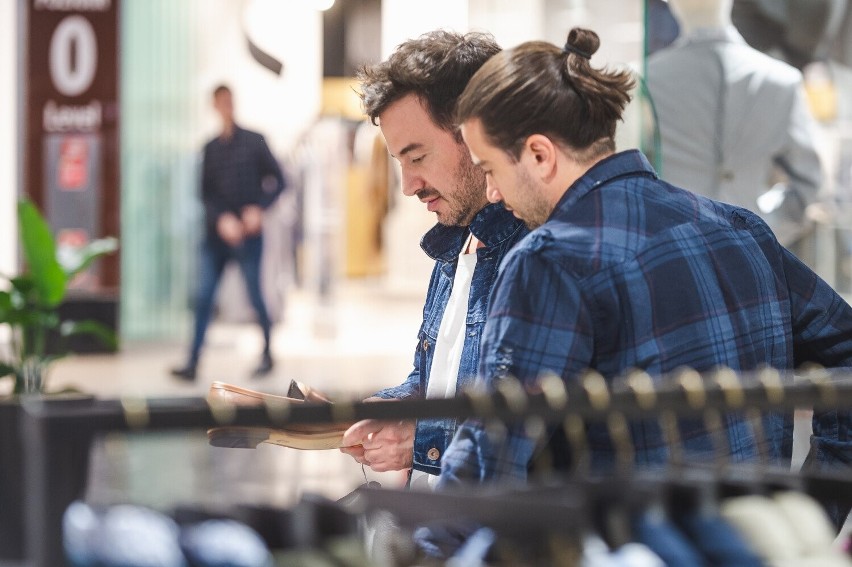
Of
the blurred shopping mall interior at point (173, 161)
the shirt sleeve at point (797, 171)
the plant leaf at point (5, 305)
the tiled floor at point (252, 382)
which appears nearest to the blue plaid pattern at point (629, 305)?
the tiled floor at point (252, 382)

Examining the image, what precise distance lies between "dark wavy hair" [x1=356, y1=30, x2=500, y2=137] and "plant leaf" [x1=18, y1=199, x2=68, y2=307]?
7.58 ft

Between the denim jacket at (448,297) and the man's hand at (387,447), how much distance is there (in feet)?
0.13

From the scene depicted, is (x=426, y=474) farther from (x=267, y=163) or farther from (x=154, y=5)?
(x=154, y=5)

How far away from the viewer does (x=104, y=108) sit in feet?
29.0

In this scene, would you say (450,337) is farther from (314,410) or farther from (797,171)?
(797,171)

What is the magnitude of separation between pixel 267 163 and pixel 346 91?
5.60 m

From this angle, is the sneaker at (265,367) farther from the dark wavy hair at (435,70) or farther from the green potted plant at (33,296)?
the dark wavy hair at (435,70)

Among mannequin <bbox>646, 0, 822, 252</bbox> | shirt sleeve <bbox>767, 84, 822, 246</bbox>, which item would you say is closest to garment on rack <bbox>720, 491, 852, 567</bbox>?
mannequin <bbox>646, 0, 822, 252</bbox>

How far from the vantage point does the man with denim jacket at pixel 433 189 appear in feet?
6.80

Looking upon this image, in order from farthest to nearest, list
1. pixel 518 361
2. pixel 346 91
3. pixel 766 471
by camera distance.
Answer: pixel 346 91, pixel 518 361, pixel 766 471

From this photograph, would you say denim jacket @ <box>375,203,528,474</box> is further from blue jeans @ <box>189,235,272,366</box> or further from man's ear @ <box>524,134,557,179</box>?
blue jeans @ <box>189,235,272,366</box>

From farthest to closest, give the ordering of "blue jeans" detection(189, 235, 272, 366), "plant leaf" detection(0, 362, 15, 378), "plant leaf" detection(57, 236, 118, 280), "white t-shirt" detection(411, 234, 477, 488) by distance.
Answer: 1. "blue jeans" detection(189, 235, 272, 366)
2. "plant leaf" detection(57, 236, 118, 280)
3. "plant leaf" detection(0, 362, 15, 378)
4. "white t-shirt" detection(411, 234, 477, 488)

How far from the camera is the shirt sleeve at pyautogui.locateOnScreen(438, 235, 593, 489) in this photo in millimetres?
1502

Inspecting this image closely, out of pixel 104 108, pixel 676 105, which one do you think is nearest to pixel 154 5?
pixel 104 108
